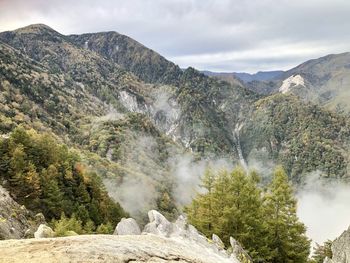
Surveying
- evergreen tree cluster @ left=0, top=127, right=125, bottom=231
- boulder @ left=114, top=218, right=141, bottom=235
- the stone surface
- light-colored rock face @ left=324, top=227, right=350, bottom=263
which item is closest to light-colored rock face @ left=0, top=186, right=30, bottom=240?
boulder @ left=114, top=218, right=141, bottom=235

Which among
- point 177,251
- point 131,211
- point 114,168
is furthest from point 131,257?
point 114,168

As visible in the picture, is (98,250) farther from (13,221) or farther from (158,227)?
(13,221)

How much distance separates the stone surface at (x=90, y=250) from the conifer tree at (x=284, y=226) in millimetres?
30732

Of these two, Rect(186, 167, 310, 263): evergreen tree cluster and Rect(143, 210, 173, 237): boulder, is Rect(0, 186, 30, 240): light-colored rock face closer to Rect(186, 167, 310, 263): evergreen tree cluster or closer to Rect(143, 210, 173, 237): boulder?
Rect(143, 210, 173, 237): boulder

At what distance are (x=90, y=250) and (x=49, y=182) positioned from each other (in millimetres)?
50991

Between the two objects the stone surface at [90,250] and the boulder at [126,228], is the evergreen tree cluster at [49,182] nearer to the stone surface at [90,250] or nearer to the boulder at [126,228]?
the boulder at [126,228]

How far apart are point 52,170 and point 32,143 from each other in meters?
5.36

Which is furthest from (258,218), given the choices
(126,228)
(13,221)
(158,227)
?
(13,221)

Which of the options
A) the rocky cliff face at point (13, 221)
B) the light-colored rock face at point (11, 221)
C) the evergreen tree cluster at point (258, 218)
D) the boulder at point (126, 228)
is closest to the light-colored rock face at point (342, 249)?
the evergreen tree cluster at point (258, 218)

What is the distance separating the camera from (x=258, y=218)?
151ft

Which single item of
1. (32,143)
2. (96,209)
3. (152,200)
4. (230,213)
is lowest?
(152,200)

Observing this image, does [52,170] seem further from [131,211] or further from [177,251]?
[131,211]

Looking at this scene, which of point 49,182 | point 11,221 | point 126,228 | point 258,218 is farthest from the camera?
point 49,182

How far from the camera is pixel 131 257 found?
45.2 feet
